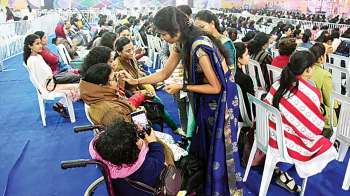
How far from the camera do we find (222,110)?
5.86 ft

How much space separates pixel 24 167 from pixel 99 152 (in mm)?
1714

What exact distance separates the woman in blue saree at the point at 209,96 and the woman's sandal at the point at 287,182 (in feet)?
1.69

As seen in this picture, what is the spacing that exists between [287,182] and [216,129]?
2.78 ft

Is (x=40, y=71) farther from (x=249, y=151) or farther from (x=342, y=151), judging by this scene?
(x=342, y=151)

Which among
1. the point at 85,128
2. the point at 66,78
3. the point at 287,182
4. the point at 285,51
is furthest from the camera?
the point at 66,78

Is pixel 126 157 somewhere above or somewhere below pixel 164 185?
above

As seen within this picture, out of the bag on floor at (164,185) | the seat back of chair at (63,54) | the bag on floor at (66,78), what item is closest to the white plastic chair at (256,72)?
the bag on floor at (66,78)

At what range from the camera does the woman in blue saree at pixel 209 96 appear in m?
1.72

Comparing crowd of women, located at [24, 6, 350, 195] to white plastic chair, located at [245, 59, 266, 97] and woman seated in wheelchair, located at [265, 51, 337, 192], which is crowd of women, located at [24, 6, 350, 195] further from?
white plastic chair, located at [245, 59, 266, 97]

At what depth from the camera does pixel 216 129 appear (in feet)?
5.94

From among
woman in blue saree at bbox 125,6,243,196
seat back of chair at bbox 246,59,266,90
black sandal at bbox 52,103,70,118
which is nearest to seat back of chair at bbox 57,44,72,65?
black sandal at bbox 52,103,70,118

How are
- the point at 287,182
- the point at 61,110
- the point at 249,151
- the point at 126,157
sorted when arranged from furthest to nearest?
the point at 61,110 → the point at 249,151 → the point at 287,182 → the point at 126,157

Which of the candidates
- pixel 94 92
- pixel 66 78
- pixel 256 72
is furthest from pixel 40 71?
pixel 256 72

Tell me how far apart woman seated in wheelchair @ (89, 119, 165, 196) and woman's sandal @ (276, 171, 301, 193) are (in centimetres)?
122
